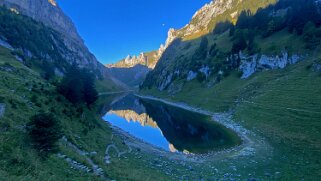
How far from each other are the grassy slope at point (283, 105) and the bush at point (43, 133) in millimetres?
23904

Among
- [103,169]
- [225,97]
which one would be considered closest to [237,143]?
[103,169]

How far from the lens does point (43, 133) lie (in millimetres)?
20125

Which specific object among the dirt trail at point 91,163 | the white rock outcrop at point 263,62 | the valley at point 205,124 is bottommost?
the dirt trail at point 91,163

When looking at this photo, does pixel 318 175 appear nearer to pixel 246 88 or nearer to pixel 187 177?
pixel 187 177

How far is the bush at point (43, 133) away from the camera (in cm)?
1995

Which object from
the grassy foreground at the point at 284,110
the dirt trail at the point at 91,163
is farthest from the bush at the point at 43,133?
the grassy foreground at the point at 284,110

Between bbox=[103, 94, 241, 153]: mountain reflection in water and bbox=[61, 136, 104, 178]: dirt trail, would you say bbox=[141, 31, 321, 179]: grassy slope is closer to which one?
bbox=[103, 94, 241, 153]: mountain reflection in water

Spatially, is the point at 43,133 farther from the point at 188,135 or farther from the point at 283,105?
the point at 283,105

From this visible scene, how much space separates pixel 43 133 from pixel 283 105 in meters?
51.3

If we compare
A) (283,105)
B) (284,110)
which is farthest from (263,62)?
(284,110)

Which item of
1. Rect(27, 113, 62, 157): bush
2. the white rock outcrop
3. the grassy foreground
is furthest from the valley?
the white rock outcrop

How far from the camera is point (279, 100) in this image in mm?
59469

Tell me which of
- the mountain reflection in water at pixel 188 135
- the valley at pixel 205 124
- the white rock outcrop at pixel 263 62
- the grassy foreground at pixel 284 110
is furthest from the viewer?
the white rock outcrop at pixel 263 62

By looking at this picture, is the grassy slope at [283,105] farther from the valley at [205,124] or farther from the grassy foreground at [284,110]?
the valley at [205,124]
